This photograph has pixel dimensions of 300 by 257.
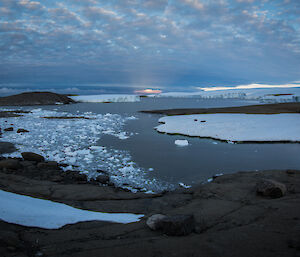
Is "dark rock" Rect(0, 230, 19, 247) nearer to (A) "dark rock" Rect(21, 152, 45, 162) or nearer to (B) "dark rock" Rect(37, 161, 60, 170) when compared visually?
(B) "dark rock" Rect(37, 161, 60, 170)

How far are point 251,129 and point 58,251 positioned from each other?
1504cm

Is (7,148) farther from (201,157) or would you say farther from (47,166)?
(201,157)

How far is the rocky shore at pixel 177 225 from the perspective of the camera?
254 cm

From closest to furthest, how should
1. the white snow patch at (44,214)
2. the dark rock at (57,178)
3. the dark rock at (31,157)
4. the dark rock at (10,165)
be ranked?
1. the white snow patch at (44,214)
2. the dark rock at (57,178)
3. the dark rock at (10,165)
4. the dark rock at (31,157)

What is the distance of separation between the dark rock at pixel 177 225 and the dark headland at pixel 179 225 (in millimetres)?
13

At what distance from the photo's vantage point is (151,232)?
10.3ft

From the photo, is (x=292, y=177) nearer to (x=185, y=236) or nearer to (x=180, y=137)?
(x=185, y=236)

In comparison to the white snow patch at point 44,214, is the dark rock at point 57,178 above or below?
below

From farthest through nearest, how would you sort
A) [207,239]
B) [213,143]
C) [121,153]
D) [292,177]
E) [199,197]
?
1. [213,143]
2. [121,153]
3. [292,177]
4. [199,197]
5. [207,239]

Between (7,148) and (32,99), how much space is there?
6696 cm

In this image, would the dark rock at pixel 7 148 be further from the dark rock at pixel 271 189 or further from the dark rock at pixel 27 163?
the dark rock at pixel 271 189

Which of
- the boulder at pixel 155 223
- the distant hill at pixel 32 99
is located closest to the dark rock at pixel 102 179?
the boulder at pixel 155 223

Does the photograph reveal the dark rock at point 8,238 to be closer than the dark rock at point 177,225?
Yes

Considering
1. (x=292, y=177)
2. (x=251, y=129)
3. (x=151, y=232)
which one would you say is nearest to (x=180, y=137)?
(x=251, y=129)
